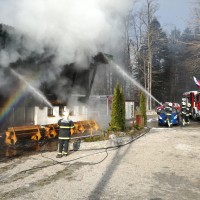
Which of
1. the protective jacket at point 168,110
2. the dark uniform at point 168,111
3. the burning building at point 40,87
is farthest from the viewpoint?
the protective jacket at point 168,110

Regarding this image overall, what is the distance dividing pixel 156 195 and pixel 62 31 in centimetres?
768

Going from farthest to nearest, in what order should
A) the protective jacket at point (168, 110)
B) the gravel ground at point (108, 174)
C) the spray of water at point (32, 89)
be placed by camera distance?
the protective jacket at point (168, 110)
the spray of water at point (32, 89)
the gravel ground at point (108, 174)

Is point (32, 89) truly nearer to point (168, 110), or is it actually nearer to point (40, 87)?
point (40, 87)

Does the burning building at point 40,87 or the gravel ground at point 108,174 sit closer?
the gravel ground at point 108,174

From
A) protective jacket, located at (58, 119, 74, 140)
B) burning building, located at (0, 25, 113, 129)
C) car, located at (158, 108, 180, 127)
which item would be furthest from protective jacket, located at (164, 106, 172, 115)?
protective jacket, located at (58, 119, 74, 140)

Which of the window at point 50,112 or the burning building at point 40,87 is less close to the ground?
the burning building at point 40,87

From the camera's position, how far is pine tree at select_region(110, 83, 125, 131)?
12.4m

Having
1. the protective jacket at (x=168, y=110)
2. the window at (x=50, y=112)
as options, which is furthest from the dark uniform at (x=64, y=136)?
the protective jacket at (x=168, y=110)

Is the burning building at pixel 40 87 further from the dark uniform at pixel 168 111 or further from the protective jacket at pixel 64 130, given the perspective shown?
the dark uniform at pixel 168 111

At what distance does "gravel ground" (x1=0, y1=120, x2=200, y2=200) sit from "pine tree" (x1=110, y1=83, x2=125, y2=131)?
1.82 metres

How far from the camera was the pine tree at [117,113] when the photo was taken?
12.4 metres

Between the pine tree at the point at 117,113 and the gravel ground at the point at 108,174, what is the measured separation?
5.97 feet

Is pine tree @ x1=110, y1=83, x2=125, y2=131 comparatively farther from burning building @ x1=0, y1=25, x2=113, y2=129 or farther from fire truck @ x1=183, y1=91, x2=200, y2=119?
fire truck @ x1=183, y1=91, x2=200, y2=119

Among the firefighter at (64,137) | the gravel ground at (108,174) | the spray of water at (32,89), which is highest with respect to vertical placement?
the spray of water at (32,89)
